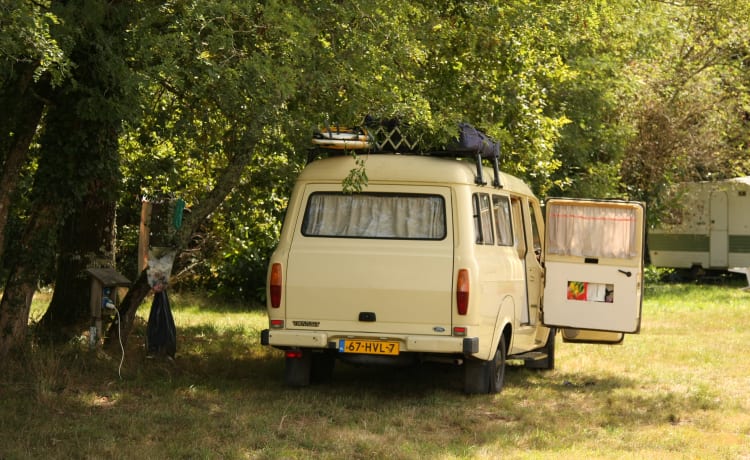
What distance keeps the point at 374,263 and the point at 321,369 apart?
167cm

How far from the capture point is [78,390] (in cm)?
1047

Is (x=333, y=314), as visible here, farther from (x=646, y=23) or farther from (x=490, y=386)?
(x=646, y=23)

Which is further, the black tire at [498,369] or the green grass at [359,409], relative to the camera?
the black tire at [498,369]

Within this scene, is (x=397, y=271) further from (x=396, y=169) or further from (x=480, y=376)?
(x=480, y=376)

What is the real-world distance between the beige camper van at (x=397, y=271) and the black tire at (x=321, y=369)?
1 cm

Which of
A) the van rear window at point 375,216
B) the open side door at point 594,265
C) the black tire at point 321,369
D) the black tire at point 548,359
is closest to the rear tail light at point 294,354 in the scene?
the black tire at point 321,369

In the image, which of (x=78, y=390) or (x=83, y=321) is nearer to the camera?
(x=78, y=390)

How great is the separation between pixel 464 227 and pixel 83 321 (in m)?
5.68

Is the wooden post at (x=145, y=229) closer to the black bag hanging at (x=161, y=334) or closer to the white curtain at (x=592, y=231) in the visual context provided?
the black bag hanging at (x=161, y=334)

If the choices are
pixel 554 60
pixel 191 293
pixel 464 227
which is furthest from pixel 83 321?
pixel 191 293

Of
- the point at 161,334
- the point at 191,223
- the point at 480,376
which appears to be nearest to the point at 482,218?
the point at 480,376

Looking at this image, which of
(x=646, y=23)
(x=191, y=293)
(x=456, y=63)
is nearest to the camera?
(x=456, y=63)

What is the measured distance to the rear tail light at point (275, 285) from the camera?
10422 millimetres

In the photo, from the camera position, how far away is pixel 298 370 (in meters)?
11.0
